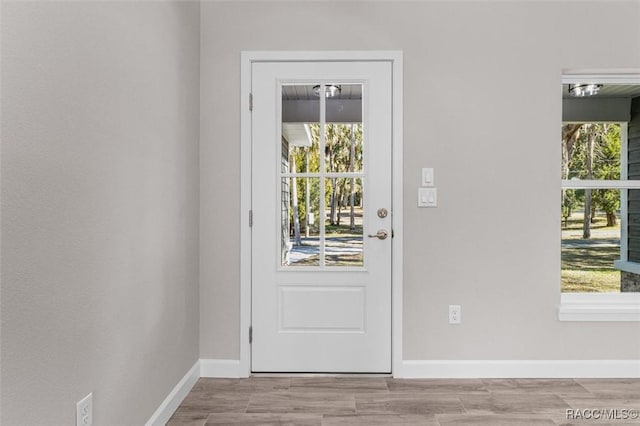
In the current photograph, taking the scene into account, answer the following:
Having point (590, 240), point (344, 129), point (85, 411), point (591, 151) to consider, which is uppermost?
point (344, 129)

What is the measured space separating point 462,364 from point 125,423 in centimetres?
189

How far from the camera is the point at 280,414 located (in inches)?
90.2

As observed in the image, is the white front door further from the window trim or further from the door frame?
the window trim

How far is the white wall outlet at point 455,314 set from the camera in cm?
276

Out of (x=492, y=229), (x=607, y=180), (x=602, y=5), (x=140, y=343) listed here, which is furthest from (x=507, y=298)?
(x=140, y=343)

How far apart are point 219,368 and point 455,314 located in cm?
147

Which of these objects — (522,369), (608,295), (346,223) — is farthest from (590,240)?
(346,223)

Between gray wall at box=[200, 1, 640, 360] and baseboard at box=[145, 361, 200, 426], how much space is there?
50.1 inches

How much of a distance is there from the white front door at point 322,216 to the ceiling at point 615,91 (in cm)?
116

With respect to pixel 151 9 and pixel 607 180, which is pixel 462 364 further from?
pixel 151 9

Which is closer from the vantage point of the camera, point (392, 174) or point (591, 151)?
point (392, 174)

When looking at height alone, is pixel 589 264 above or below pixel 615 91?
below

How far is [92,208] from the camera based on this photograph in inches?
60.3

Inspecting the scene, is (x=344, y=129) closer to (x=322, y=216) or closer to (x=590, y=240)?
(x=322, y=216)
